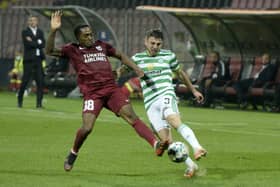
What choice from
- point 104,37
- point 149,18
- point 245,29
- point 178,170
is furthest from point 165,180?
point 149,18

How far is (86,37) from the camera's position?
1356cm

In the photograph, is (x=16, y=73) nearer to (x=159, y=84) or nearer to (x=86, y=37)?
(x=159, y=84)

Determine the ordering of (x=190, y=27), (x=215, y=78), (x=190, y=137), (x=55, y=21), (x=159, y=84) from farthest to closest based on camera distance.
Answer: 1. (x=190, y=27)
2. (x=215, y=78)
3. (x=159, y=84)
4. (x=190, y=137)
5. (x=55, y=21)

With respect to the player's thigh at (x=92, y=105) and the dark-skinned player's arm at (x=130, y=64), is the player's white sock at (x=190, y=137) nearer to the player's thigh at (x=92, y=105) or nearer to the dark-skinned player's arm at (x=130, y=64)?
the dark-skinned player's arm at (x=130, y=64)

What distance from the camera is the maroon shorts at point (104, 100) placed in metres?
13.4

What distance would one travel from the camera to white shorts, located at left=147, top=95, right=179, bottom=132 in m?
13.7

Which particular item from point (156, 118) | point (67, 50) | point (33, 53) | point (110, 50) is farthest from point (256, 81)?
point (67, 50)

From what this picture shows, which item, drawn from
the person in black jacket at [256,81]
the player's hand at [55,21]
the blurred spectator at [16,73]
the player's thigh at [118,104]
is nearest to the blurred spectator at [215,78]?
the person in black jacket at [256,81]

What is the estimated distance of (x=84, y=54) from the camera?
13.6 metres

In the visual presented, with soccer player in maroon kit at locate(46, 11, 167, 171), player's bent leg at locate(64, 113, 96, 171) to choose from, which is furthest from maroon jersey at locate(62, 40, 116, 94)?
player's bent leg at locate(64, 113, 96, 171)

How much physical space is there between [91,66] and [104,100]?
448 millimetres

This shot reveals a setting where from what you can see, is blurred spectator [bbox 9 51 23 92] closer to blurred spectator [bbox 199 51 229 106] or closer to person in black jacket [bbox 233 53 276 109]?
blurred spectator [bbox 199 51 229 106]

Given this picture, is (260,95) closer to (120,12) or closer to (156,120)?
(120,12)

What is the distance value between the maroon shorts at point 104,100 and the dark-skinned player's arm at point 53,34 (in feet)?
2.17
